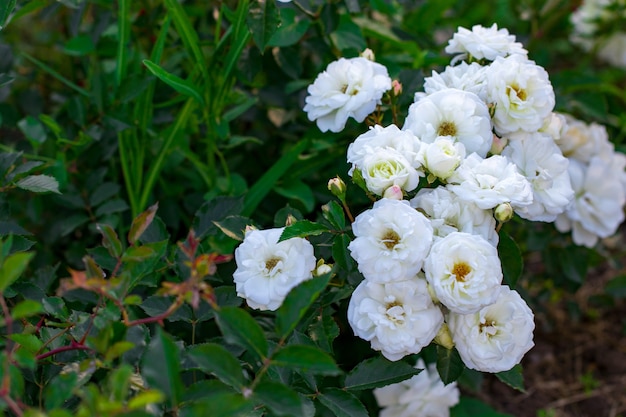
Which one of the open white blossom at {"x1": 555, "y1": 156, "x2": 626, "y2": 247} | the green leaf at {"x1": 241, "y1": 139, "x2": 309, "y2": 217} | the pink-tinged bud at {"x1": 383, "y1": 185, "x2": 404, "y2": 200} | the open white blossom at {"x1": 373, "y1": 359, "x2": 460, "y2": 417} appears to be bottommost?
the open white blossom at {"x1": 373, "y1": 359, "x2": 460, "y2": 417}

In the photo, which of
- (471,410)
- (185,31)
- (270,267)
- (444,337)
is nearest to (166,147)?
(185,31)

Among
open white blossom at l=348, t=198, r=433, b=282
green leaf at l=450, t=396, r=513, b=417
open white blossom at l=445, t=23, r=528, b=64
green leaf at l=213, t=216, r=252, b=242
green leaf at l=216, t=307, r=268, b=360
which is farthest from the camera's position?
green leaf at l=450, t=396, r=513, b=417

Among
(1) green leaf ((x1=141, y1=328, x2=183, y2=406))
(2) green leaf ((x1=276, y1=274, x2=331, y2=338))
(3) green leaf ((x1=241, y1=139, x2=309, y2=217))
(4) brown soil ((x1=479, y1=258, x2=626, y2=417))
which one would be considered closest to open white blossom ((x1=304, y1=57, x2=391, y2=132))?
(3) green leaf ((x1=241, y1=139, x2=309, y2=217))

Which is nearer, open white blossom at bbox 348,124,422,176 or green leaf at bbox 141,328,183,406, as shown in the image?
green leaf at bbox 141,328,183,406

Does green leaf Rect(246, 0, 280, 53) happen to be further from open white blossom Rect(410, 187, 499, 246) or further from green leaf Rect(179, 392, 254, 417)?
green leaf Rect(179, 392, 254, 417)

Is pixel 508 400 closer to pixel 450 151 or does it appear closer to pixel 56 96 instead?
pixel 450 151

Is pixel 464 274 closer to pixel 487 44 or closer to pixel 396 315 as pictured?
pixel 396 315

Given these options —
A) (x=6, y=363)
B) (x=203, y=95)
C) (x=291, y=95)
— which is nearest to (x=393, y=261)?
(x=6, y=363)

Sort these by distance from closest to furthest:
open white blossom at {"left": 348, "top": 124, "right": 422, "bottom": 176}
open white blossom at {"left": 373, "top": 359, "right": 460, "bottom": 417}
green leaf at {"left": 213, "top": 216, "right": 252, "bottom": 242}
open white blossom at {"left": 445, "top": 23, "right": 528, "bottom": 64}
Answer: open white blossom at {"left": 348, "top": 124, "right": 422, "bottom": 176} → green leaf at {"left": 213, "top": 216, "right": 252, "bottom": 242} → open white blossom at {"left": 445, "top": 23, "right": 528, "bottom": 64} → open white blossom at {"left": 373, "top": 359, "right": 460, "bottom": 417}
